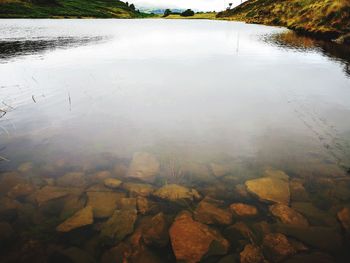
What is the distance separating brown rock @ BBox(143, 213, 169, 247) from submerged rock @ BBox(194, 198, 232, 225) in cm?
74

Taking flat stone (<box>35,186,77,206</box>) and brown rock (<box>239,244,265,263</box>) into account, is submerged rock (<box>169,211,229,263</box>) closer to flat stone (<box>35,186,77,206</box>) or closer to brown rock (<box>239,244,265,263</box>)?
brown rock (<box>239,244,265,263</box>)

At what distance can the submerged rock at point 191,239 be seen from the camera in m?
5.24

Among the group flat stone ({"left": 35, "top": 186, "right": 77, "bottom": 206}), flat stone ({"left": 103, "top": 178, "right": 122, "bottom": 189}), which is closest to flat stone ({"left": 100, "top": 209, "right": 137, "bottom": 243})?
flat stone ({"left": 103, "top": 178, "right": 122, "bottom": 189})

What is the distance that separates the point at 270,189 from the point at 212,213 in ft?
5.67

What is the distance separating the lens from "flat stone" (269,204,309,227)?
6012 mm

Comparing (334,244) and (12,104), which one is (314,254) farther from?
(12,104)

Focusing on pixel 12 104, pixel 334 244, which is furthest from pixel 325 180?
pixel 12 104

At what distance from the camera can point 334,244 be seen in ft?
17.7

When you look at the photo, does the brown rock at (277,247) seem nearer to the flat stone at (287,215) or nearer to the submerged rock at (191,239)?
the flat stone at (287,215)

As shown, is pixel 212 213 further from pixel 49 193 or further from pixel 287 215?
pixel 49 193

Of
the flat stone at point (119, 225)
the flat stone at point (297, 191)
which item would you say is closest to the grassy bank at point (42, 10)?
the flat stone at point (119, 225)

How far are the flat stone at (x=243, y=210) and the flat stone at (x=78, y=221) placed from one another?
3155 millimetres

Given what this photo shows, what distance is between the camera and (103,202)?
22.0 feet

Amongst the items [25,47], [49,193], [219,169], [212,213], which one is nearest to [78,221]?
[49,193]
